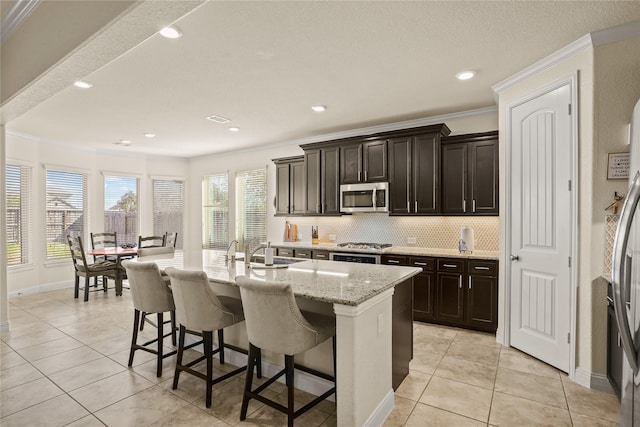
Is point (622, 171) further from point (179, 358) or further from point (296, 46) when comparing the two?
point (179, 358)

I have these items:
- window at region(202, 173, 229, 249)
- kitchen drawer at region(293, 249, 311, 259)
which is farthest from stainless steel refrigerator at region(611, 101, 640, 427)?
window at region(202, 173, 229, 249)

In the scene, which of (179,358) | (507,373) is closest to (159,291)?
(179,358)

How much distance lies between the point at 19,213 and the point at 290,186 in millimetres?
4698

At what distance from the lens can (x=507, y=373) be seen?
2965 mm

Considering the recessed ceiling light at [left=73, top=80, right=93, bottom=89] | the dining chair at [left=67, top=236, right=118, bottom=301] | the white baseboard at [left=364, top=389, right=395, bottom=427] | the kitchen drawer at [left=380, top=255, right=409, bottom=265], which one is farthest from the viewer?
the dining chair at [left=67, top=236, right=118, bottom=301]

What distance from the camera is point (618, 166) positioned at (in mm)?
2586

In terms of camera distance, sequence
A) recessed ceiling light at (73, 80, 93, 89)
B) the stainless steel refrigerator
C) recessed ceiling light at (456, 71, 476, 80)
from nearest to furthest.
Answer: the stainless steel refrigerator, recessed ceiling light at (456, 71, 476, 80), recessed ceiling light at (73, 80, 93, 89)

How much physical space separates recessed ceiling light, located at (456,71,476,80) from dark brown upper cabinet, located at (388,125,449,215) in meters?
0.95

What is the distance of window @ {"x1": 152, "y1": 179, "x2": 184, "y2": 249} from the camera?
25.5 ft

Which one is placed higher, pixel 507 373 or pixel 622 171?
pixel 622 171

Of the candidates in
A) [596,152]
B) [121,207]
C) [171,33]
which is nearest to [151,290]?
[171,33]

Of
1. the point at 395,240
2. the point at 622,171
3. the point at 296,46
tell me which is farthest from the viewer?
the point at 395,240

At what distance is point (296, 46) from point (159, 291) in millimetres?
2364

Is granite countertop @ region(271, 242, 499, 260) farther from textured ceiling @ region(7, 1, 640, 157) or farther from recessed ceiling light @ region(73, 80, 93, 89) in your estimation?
recessed ceiling light @ region(73, 80, 93, 89)
